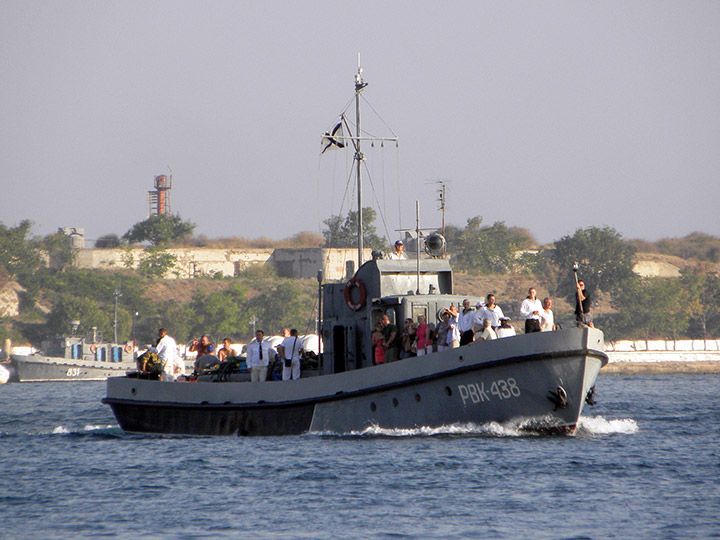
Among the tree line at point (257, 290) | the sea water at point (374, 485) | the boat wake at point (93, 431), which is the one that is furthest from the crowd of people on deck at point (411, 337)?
the tree line at point (257, 290)

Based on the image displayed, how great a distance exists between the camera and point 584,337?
1792 centimetres

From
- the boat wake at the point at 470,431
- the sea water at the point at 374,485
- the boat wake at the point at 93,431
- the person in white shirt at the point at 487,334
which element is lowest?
Result: the sea water at the point at 374,485

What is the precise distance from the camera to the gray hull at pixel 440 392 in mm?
17953

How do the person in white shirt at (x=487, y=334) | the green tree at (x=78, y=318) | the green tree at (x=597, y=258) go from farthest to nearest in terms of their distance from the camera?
the green tree at (x=597, y=258) < the green tree at (x=78, y=318) < the person in white shirt at (x=487, y=334)

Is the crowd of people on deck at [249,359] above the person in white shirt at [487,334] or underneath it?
underneath

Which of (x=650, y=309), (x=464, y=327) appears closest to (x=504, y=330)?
(x=464, y=327)

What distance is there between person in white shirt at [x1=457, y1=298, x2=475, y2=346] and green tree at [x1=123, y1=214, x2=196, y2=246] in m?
89.7

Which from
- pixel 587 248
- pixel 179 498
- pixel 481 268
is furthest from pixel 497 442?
pixel 481 268

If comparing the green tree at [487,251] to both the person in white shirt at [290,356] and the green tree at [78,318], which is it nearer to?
the green tree at [78,318]

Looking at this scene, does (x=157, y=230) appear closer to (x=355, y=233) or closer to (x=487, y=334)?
(x=355, y=233)

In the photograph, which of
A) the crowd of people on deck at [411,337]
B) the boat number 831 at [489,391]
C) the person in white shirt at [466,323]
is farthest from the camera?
the person in white shirt at [466,323]

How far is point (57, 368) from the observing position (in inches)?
2581

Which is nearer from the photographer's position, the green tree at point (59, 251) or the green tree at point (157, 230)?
the green tree at point (59, 251)

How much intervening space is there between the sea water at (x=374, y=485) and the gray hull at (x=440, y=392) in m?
0.33
